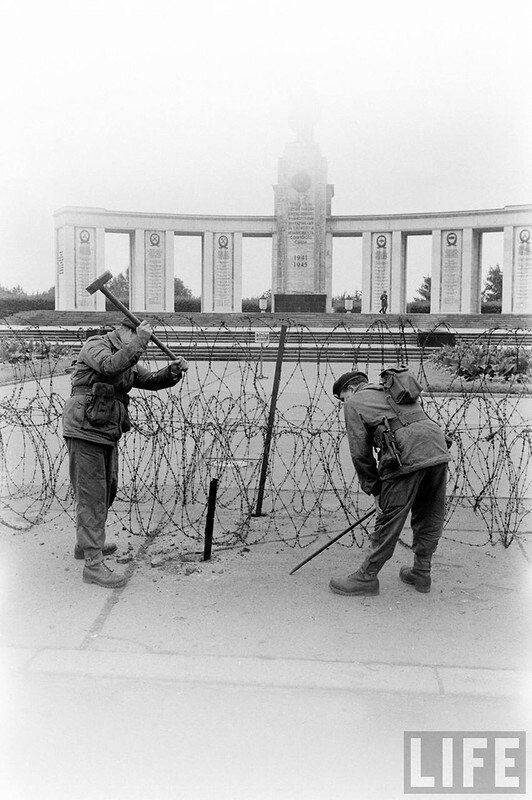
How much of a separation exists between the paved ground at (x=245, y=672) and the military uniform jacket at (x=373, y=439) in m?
0.86

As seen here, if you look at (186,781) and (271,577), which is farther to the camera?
(271,577)

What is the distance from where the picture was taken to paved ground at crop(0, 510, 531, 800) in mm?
3299

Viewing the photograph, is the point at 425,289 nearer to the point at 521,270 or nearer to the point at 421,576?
the point at 521,270

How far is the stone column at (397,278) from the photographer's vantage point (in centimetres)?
4447

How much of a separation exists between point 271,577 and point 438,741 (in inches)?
95.5

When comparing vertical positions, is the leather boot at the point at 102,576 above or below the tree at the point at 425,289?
below

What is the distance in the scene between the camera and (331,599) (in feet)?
17.3

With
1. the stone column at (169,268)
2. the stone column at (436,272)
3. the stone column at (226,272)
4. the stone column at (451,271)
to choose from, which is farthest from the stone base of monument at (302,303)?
the stone column at (451,271)

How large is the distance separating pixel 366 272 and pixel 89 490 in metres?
41.2

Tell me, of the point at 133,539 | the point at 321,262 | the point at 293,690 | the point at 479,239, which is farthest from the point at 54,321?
the point at 293,690

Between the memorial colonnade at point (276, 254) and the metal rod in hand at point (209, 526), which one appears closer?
the metal rod in hand at point (209, 526)

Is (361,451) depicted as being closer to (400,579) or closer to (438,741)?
(400,579)

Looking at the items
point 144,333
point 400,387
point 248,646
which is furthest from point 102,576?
point 400,387

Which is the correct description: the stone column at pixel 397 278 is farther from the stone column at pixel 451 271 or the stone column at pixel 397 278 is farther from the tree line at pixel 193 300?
the tree line at pixel 193 300
